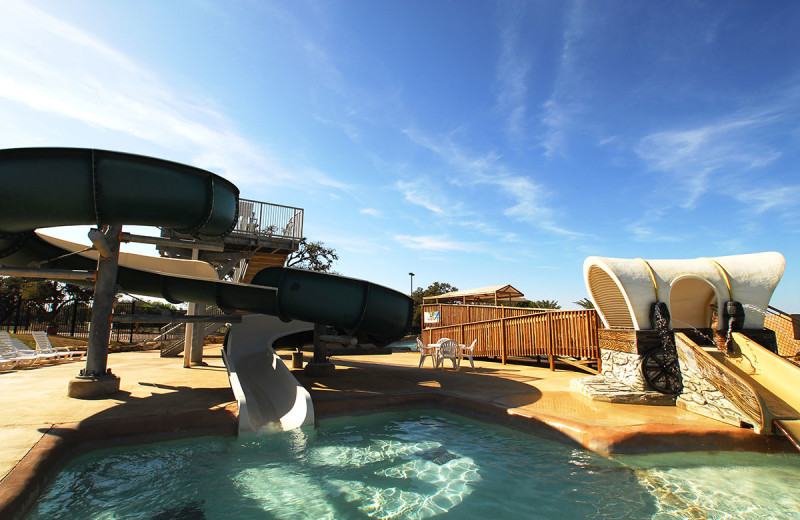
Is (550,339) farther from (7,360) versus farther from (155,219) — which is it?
(7,360)

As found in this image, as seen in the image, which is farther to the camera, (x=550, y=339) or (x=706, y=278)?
(x=550, y=339)

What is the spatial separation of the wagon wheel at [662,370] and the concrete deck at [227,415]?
0.39m

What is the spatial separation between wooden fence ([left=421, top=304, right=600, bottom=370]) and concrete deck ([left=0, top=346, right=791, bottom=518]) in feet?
6.33

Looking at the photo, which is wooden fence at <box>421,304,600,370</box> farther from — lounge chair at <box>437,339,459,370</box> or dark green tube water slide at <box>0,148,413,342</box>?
dark green tube water slide at <box>0,148,413,342</box>

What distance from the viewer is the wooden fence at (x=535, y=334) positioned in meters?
9.89

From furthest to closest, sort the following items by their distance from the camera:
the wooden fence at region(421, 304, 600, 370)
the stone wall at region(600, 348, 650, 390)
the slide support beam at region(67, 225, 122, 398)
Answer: the wooden fence at region(421, 304, 600, 370) < the stone wall at region(600, 348, 650, 390) < the slide support beam at region(67, 225, 122, 398)

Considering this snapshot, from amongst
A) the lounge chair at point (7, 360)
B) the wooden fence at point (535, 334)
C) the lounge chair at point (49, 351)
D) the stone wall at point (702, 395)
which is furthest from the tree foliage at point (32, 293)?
the stone wall at point (702, 395)

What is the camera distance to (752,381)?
19.0 feet

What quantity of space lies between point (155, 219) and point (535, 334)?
9.90 m

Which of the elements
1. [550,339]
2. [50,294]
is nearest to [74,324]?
[50,294]

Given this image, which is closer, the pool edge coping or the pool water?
the pool water

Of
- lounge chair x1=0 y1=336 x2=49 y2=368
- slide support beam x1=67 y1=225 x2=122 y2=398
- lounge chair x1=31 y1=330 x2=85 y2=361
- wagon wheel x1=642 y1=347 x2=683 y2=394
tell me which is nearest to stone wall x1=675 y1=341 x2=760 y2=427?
wagon wheel x1=642 y1=347 x2=683 y2=394

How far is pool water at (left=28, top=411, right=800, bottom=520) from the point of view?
11.0ft

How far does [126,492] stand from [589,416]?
18.0ft
